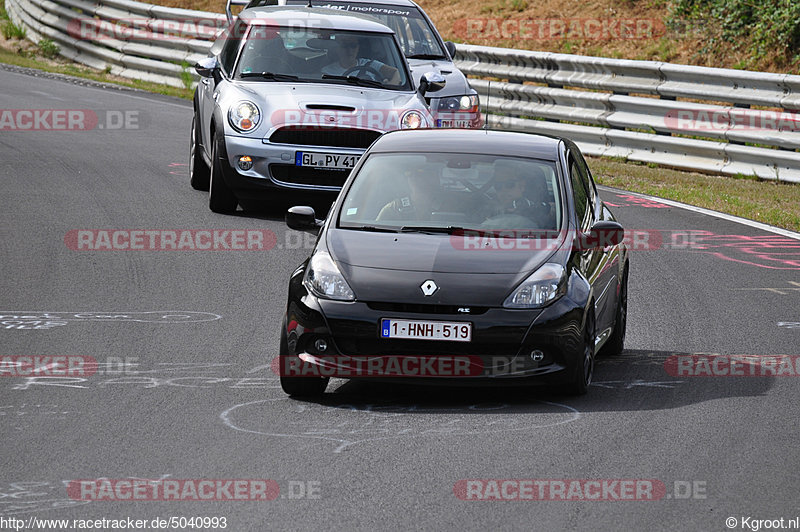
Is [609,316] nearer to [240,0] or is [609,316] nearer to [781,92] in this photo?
[781,92]

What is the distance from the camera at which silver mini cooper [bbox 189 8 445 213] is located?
13031mm

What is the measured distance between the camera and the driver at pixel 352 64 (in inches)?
548

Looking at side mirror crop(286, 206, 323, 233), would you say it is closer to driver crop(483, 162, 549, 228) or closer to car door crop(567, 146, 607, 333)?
driver crop(483, 162, 549, 228)

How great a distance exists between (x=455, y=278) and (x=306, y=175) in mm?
5913

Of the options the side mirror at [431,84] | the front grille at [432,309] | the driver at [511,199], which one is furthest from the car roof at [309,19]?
the front grille at [432,309]

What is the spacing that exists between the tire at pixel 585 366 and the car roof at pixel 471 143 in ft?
4.64

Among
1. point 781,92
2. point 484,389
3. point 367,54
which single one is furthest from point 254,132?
point 781,92

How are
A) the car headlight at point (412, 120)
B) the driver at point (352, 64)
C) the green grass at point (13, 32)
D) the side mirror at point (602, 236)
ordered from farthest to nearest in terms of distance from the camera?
1. the green grass at point (13, 32)
2. the driver at point (352, 64)
3. the car headlight at point (412, 120)
4. the side mirror at point (602, 236)

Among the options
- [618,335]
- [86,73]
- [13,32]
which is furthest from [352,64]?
[13,32]

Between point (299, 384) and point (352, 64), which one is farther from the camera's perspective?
point (352, 64)

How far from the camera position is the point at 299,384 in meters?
7.33

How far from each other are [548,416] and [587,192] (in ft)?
7.42
